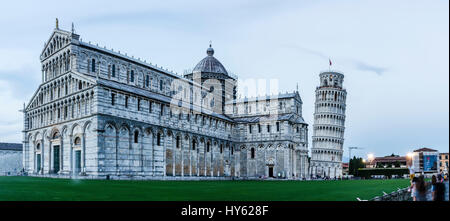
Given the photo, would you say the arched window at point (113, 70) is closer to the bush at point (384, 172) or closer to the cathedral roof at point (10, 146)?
the cathedral roof at point (10, 146)

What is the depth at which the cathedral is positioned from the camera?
136 feet

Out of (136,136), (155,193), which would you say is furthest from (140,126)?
(155,193)

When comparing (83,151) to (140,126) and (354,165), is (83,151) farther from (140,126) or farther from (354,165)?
(354,165)

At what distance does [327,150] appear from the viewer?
94375 millimetres

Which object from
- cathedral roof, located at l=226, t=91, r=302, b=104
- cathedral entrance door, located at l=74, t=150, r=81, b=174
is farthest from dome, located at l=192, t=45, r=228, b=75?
cathedral entrance door, located at l=74, t=150, r=81, b=174

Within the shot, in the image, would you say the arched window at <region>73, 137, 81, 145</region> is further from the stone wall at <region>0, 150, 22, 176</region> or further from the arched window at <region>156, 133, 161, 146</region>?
the stone wall at <region>0, 150, 22, 176</region>

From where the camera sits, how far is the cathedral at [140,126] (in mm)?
41344

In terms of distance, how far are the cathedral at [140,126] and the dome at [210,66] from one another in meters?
1.29

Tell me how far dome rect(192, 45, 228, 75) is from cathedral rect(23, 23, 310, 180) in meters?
1.29

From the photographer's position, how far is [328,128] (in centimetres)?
9444

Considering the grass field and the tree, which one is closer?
the grass field

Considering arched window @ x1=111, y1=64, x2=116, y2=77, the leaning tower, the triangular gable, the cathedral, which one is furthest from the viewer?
the leaning tower

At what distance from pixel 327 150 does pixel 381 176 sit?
14824 mm
